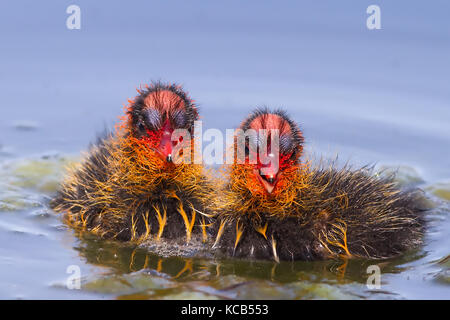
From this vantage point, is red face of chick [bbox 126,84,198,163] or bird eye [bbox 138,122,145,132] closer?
red face of chick [bbox 126,84,198,163]

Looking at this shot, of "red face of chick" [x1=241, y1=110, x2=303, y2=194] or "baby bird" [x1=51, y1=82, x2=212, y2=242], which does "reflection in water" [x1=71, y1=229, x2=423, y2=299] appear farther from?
"red face of chick" [x1=241, y1=110, x2=303, y2=194]

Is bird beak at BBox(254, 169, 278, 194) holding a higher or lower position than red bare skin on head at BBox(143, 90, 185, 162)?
lower

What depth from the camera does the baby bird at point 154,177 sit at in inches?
352

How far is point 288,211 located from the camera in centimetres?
886

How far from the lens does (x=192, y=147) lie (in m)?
9.27

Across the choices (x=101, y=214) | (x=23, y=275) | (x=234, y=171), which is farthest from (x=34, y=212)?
(x=234, y=171)

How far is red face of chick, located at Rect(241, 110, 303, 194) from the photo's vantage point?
27.9ft

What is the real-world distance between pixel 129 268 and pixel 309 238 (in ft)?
→ 6.71

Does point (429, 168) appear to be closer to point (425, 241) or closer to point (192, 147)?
point (425, 241)

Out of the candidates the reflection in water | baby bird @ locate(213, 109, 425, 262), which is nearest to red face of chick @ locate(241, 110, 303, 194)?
baby bird @ locate(213, 109, 425, 262)

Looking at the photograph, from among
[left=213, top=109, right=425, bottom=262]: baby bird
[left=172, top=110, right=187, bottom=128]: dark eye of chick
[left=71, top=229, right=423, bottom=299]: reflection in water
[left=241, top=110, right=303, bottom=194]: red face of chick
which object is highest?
[left=172, top=110, right=187, bottom=128]: dark eye of chick

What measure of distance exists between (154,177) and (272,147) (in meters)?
1.52

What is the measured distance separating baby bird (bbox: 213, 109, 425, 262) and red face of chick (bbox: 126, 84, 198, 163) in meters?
0.70

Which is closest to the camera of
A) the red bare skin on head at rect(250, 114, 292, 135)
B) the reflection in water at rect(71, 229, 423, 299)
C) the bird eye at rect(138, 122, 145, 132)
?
the reflection in water at rect(71, 229, 423, 299)
